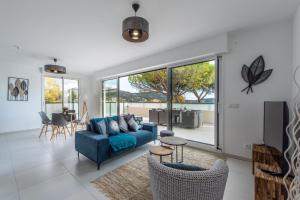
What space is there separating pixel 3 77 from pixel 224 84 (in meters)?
7.13

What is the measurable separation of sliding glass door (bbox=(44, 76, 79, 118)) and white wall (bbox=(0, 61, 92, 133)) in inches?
18.2

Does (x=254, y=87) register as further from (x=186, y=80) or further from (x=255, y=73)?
(x=186, y=80)

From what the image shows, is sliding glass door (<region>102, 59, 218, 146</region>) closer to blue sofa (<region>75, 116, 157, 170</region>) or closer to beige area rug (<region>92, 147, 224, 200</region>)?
beige area rug (<region>92, 147, 224, 200</region>)

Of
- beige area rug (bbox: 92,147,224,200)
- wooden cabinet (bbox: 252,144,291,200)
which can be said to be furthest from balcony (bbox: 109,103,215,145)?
wooden cabinet (bbox: 252,144,291,200)

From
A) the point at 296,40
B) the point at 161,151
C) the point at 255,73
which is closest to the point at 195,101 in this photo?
the point at 255,73

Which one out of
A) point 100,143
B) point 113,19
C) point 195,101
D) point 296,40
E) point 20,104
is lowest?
point 100,143

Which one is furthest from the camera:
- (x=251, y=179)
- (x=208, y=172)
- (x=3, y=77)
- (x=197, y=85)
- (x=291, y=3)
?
(x=3, y=77)

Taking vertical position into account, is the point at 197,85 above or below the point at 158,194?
above

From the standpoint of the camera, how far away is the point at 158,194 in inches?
50.9

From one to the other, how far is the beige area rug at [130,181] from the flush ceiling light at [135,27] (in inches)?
85.4

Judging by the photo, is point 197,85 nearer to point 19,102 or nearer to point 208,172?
point 208,172

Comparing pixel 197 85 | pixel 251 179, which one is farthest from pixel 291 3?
pixel 251 179

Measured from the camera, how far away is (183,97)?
14.9 ft

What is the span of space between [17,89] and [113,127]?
15.5 ft
